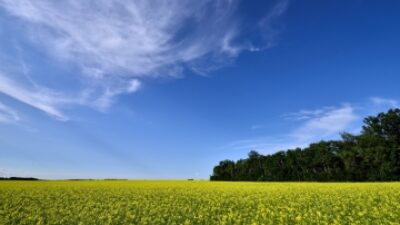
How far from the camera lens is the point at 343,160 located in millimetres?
91688

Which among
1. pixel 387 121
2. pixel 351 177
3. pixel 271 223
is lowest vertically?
pixel 271 223

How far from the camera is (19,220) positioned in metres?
16.7

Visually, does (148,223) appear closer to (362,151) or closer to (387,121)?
(362,151)

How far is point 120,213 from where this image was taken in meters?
17.9

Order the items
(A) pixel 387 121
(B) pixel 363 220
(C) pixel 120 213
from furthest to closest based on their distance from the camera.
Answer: (A) pixel 387 121
(C) pixel 120 213
(B) pixel 363 220

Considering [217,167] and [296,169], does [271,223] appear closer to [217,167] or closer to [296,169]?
[296,169]

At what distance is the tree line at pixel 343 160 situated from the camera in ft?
262

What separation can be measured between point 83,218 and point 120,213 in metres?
1.86

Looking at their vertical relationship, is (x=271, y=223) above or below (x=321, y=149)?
below

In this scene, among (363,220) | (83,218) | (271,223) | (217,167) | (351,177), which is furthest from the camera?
(217,167)

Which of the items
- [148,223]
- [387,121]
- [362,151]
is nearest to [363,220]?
[148,223]

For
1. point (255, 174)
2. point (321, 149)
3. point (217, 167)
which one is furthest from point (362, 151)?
point (217, 167)

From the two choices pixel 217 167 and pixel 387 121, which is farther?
pixel 217 167

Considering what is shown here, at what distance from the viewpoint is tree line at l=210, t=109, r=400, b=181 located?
79.8 meters
